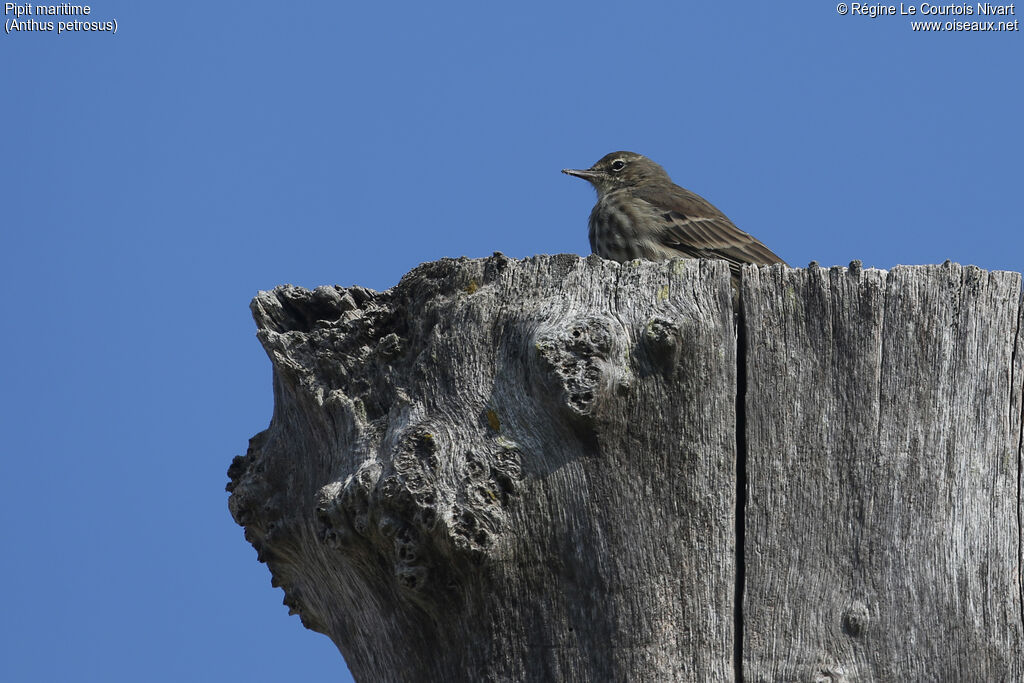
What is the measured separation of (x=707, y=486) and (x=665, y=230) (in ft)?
15.6

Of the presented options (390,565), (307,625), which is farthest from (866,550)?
(307,625)

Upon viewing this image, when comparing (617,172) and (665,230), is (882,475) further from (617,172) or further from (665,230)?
(617,172)

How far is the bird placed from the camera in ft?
26.2

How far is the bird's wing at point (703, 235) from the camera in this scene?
312 inches

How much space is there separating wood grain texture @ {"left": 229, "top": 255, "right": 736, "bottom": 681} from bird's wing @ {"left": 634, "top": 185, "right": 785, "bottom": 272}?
3.91 meters

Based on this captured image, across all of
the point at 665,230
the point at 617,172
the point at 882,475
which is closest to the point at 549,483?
the point at 882,475

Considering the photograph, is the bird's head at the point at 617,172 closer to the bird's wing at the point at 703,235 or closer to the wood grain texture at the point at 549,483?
the bird's wing at the point at 703,235

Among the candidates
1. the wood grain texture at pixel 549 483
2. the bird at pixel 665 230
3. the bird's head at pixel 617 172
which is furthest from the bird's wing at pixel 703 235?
the wood grain texture at pixel 549 483

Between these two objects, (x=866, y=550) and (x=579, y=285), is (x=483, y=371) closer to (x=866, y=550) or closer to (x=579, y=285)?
(x=579, y=285)

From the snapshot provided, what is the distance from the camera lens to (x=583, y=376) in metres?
3.68

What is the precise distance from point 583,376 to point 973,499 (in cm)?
134

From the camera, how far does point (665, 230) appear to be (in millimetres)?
8211

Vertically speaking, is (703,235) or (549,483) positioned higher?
(703,235)

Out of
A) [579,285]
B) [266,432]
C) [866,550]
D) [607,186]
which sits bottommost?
[866,550]
